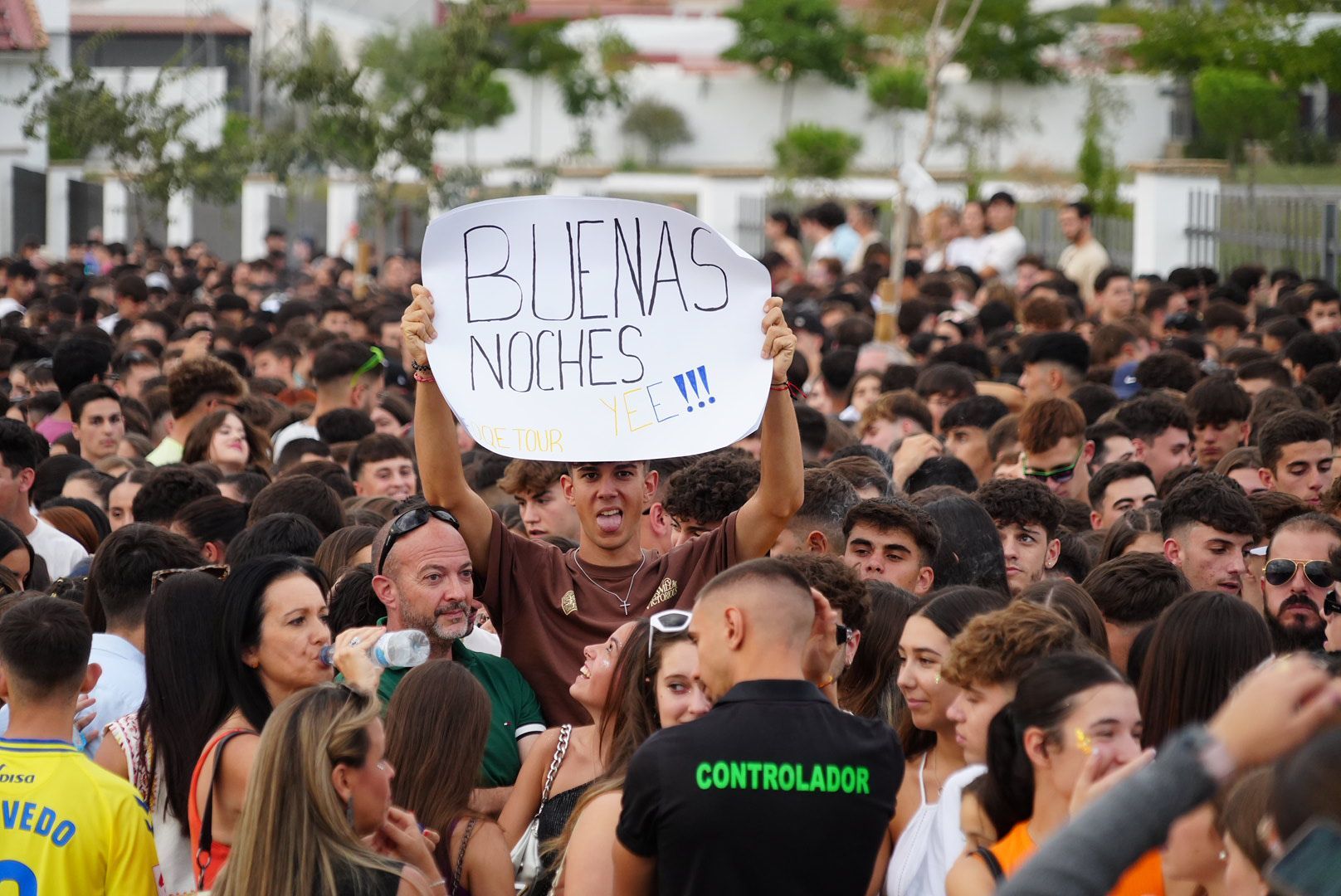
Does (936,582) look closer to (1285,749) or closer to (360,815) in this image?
(360,815)

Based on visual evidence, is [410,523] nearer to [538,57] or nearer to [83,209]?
[83,209]

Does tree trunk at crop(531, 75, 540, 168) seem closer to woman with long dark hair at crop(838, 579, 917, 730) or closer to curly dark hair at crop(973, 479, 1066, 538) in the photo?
curly dark hair at crop(973, 479, 1066, 538)

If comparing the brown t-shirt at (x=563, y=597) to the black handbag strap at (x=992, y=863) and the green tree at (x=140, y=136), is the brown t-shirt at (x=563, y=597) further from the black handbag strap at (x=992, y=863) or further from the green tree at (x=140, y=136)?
the green tree at (x=140, y=136)

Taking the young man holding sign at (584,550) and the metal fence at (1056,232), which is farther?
the metal fence at (1056,232)

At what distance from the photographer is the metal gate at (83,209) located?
112 feet

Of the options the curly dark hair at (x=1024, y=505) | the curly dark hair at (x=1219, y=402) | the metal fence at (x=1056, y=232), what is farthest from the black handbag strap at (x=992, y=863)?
the metal fence at (x=1056, y=232)

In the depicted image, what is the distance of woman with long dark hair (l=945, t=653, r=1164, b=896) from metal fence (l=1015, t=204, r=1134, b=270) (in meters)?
21.5

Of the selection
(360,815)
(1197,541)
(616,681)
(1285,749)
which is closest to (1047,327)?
(1197,541)

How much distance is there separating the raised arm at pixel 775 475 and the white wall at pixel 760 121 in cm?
5126

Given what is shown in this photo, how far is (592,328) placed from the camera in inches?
230

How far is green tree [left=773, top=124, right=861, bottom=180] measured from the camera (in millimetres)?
35719

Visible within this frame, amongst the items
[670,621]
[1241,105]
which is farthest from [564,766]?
[1241,105]

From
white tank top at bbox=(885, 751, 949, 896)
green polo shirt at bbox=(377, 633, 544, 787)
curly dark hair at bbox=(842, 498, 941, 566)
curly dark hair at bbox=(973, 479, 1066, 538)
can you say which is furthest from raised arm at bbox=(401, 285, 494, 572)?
curly dark hair at bbox=(973, 479, 1066, 538)

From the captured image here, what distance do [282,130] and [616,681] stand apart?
72.3 ft
